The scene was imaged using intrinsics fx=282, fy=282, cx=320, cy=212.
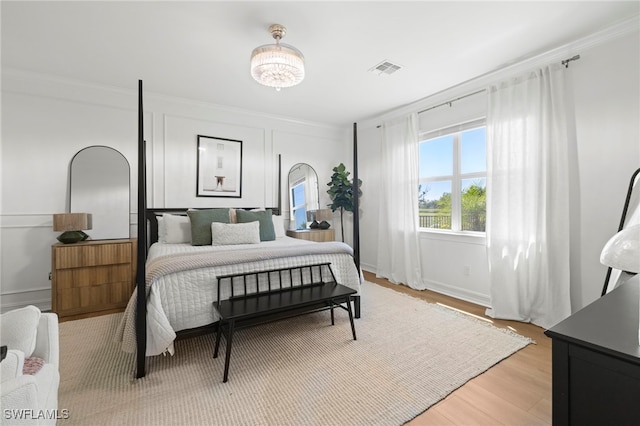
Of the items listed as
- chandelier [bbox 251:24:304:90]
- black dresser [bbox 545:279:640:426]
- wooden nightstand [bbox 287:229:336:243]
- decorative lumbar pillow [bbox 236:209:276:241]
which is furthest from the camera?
wooden nightstand [bbox 287:229:336:243]

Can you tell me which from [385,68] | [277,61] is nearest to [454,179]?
[385,68]

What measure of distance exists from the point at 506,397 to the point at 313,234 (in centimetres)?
314

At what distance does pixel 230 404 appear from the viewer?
1622 millimetres

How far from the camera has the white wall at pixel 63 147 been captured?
3.01m

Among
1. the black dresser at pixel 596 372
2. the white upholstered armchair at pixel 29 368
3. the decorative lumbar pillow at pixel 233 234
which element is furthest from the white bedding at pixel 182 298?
the black dresser at pixel 596 372

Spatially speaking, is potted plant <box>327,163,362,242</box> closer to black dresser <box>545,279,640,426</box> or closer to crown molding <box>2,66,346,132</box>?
crown molding <box>2,66,346,132</box>

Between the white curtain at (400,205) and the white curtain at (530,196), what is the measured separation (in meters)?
1.03

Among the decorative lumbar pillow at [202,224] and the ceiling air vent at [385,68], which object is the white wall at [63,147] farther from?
the ceiling air vent at [385,68]

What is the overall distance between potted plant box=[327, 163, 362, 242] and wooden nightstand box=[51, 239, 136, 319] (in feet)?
9.81

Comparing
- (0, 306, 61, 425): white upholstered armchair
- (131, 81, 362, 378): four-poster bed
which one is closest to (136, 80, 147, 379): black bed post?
(131, 81, 362, 378): four-poster bed

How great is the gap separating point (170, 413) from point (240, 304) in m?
0.73

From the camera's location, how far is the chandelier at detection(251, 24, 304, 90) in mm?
2129

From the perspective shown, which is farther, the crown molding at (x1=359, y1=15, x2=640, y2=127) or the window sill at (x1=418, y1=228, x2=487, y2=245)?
the window sill at (x1=418, y1=228, x2=487, y2=245)

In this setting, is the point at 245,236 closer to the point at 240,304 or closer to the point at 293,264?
the point at 293,264
